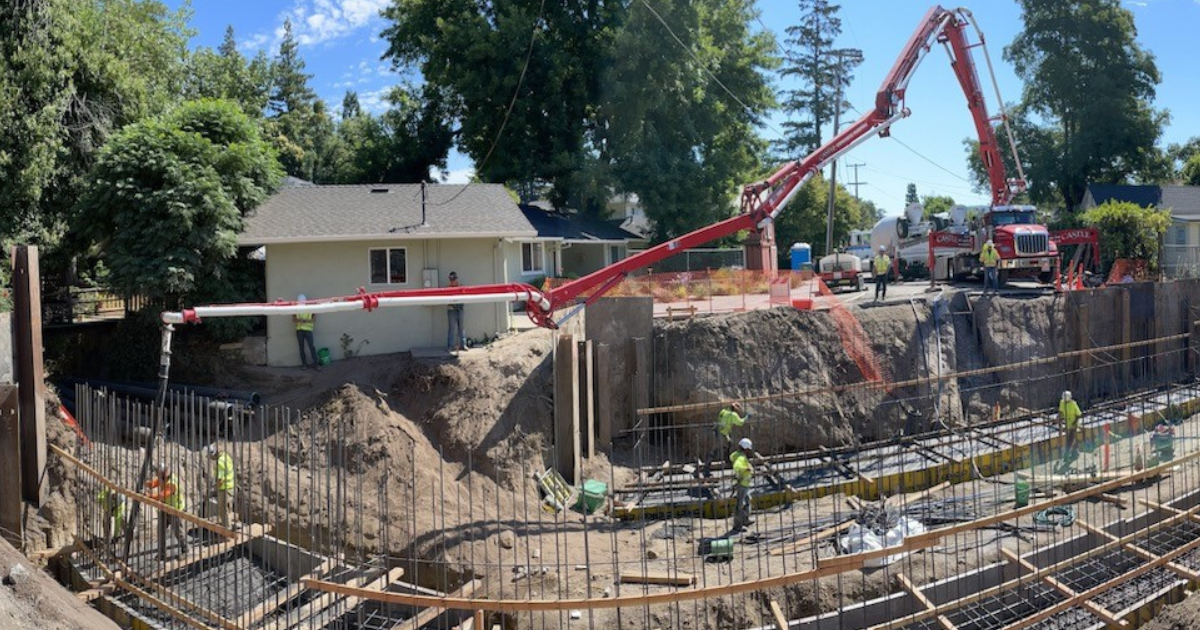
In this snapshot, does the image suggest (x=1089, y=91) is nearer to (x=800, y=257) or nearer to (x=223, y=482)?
(x=800, y=257)

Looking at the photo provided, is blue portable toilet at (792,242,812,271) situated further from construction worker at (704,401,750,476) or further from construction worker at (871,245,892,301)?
construction worker at (704,401,750,476)

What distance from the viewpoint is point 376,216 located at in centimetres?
2011

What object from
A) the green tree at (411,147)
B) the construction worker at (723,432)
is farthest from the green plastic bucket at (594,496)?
the green tree at (411,147)

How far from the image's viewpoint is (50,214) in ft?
63.1

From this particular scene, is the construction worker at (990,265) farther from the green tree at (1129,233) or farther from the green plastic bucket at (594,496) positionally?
the green plastic bucket at (594,496)

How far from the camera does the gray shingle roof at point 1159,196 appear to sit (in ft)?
121

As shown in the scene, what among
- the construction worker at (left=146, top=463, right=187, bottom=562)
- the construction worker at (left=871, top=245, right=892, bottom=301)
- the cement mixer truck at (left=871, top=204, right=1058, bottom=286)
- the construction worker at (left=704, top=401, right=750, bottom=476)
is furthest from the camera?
the cement mixer truck at (left=871, top=204, right=1058, bottom=286)

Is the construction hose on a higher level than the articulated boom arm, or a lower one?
lower

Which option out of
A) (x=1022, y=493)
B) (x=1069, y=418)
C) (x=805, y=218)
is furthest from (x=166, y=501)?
(x=805, y=218)

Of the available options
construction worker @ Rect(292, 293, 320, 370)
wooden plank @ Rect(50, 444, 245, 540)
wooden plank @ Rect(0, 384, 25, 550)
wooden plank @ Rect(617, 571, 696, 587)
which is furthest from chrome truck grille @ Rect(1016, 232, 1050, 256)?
wooden plank @ Rect(0, 384, 25, 550)

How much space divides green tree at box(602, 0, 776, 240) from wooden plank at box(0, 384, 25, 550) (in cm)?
2285

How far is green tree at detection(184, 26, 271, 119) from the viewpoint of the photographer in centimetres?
3394

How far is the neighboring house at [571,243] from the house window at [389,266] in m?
7.64

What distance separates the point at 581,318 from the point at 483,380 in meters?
3.81
